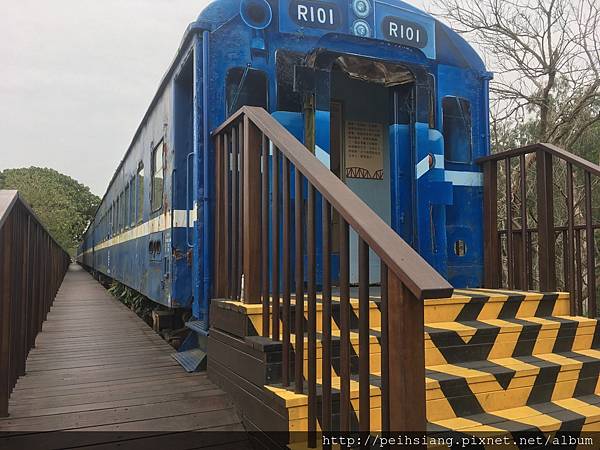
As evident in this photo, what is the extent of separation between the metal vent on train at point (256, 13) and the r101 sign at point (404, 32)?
3.06 feet

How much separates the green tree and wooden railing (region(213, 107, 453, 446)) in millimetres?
27104

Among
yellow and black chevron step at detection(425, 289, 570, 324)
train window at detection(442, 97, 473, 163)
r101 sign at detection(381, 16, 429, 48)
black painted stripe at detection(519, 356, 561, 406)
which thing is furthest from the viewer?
train window at detection(442, 97, 473, 163)

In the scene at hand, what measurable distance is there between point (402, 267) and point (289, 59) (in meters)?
2.43

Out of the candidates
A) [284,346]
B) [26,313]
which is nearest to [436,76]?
[284,346]

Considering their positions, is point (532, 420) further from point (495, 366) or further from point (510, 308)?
point (510, 308)

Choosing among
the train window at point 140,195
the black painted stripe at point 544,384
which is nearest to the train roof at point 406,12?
the train window at point 140,195

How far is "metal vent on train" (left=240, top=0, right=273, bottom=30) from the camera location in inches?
134

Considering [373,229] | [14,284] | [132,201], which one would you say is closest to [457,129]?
[373,229]

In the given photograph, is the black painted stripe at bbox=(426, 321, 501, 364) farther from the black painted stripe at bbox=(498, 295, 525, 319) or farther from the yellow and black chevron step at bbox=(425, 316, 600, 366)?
the black painted stripe at bbox=(498, 295, 525, 319)

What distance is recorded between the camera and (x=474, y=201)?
4.16 m

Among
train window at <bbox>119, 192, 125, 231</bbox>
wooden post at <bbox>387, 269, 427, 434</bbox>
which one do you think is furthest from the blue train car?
train window at <bbox>119, 192, 125, 231</bbox>

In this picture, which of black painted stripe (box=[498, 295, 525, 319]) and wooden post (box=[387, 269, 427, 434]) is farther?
black painted stripe (box=[498, 295, 525, 319])

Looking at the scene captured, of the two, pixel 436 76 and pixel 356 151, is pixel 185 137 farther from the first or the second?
pixel 436 76

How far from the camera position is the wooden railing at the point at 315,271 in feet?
4.87
